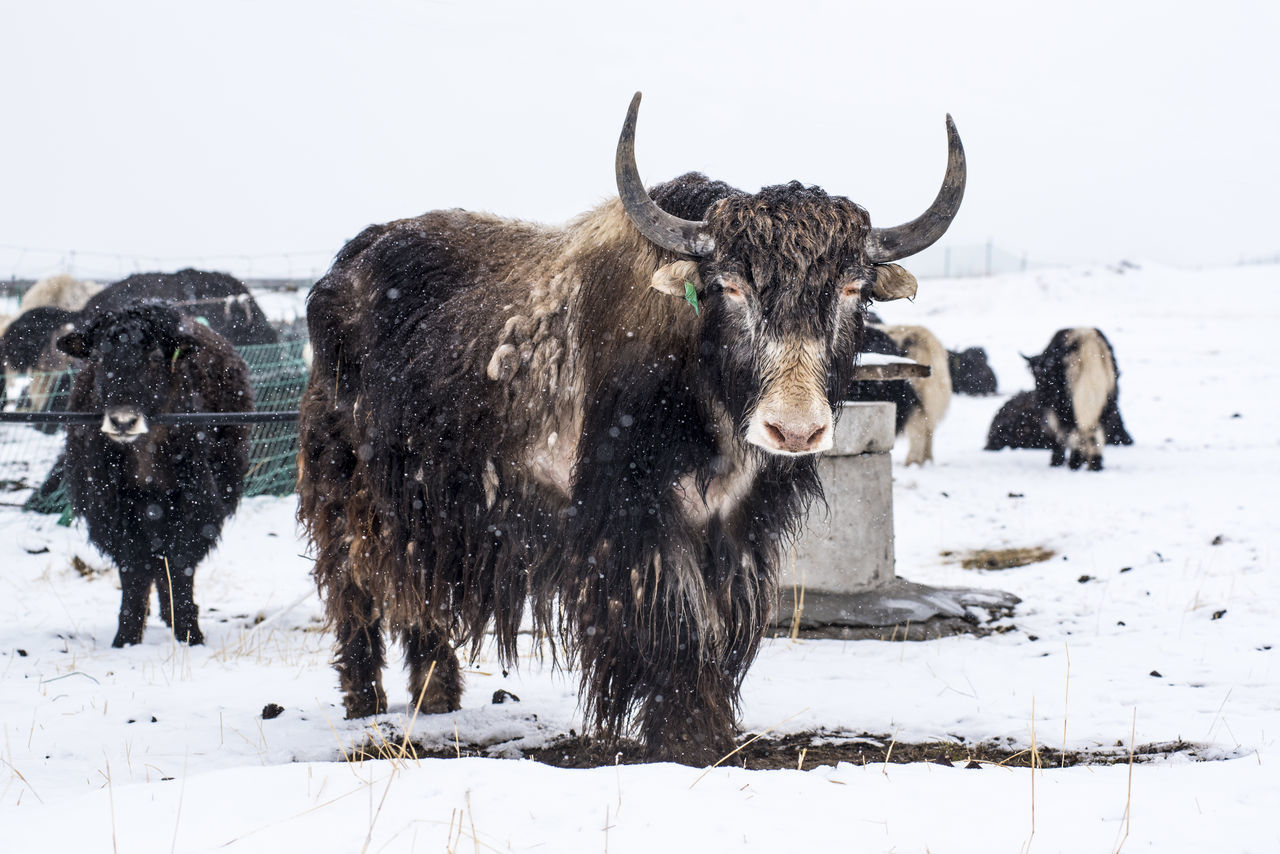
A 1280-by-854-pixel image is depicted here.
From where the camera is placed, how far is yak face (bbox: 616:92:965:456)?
2.79m

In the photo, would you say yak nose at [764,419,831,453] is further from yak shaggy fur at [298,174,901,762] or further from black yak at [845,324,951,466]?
black yak at [845,324,951,466]

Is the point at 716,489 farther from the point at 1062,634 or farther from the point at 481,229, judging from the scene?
the point at 1062,634

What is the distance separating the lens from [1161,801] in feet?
8.07

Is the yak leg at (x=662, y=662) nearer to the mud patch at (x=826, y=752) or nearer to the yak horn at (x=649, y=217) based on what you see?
the mud patch at (x=826, y=752)

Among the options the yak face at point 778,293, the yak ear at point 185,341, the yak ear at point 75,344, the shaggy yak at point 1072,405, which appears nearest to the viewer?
the yak face at point 778,293

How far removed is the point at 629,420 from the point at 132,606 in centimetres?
395

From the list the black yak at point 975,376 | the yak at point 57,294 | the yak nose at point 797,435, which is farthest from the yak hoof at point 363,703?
the yak at point 57,294

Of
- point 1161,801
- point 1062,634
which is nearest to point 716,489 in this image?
point 1161,801

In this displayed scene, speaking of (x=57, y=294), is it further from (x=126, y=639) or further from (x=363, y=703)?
(x=363, y=703)

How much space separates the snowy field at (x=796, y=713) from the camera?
225cm

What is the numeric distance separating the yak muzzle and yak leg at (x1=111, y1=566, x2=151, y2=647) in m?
0.96

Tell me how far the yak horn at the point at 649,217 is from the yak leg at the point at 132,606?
4.18 metres

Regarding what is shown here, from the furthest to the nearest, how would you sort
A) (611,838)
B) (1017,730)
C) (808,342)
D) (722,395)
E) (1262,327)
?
1. (1262,327)
2. (1017,730)
3. (722,395)
4. (808,342)
5. (611,838)

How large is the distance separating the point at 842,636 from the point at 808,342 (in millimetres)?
3172
